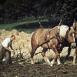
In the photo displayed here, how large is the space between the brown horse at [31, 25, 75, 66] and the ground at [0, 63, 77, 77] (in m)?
0.73

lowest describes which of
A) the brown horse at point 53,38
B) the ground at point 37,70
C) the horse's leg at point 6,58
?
the ground at point 37,70

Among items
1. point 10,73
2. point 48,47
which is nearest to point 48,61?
point 48,47

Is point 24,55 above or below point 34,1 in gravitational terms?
below

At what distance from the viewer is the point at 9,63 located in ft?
47.7

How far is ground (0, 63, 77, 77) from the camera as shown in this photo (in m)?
11.9

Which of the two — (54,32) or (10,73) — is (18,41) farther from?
(10,73)

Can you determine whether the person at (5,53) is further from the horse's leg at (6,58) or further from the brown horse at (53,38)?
the brown horse at (53,38)

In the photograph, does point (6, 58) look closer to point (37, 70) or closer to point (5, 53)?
point (5, 53)

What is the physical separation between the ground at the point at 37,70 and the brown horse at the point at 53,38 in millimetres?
725

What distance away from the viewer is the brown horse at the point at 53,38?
13977mm

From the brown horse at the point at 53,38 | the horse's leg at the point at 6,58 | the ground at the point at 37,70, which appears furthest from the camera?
the horse's leg at the point at 6,58

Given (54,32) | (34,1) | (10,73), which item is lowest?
(10,73)

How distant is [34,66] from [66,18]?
10.0 m

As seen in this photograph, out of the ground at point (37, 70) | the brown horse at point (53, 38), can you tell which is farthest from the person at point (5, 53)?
the brown horse at point (53, 38)
